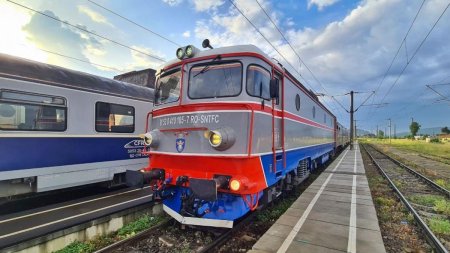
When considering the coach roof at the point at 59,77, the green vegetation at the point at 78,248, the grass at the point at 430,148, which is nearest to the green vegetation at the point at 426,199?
the green vegetation at the point at 78,248

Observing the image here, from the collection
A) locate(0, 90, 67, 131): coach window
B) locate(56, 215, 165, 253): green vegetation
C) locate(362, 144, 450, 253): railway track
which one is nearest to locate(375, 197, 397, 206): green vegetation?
locate(362, 144, 450, 253): railway track

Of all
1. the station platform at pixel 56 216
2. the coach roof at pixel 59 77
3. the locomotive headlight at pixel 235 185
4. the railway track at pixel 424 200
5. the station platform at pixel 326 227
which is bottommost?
the railway track at pixel 424 200

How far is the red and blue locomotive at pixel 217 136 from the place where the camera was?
203 inches

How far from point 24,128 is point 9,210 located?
7.15ft

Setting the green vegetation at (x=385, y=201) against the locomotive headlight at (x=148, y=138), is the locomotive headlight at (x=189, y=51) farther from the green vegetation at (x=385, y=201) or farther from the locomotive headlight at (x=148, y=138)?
the green vegetation at (x=385, y=201)

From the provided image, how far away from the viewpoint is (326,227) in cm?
607

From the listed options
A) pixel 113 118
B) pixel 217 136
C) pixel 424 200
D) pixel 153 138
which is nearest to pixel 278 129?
pixel 217 136

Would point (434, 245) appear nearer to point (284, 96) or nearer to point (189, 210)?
point (284, 96)

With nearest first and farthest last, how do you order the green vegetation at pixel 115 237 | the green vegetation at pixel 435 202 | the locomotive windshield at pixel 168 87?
the green vegetation at pixel 115 237
the locomotive windshield at pixel 168 87
the green vegetation at pixel 435 202

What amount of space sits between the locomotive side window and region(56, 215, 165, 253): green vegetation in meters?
3.67

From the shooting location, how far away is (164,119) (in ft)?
20.8

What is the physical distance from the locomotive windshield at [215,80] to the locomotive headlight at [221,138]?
2.62ft

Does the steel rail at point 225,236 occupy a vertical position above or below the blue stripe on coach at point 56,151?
below

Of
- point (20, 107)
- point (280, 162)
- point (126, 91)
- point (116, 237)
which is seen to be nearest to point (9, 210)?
point (20, 107)
